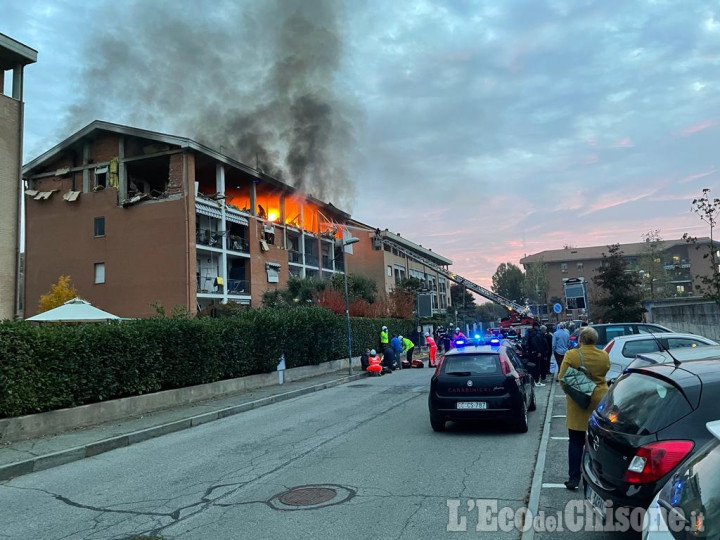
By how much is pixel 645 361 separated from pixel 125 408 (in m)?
10.3

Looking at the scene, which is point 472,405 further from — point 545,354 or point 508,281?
point 508,281

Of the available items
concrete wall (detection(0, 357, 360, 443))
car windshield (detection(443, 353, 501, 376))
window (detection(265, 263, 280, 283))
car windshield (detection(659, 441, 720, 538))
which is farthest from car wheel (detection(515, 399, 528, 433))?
window (detection(265, 263, 280, 283))

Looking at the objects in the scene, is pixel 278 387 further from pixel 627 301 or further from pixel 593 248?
pixel 593 248

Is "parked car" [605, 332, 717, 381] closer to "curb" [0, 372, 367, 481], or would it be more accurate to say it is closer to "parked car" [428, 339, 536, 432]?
"parked car" [428, 339, 536, 432]

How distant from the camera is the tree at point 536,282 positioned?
80438 mm

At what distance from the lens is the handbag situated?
521cm

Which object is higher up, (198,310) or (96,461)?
(198,310)

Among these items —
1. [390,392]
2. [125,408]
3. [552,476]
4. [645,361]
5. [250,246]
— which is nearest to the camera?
[645,361]

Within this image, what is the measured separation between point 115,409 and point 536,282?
249 ft

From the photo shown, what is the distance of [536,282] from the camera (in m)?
79.8

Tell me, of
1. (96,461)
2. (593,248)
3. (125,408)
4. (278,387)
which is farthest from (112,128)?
(593,248)

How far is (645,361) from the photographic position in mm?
4398

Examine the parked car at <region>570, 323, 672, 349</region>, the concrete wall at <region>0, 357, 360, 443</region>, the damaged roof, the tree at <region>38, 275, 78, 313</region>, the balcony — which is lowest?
the concrete wall at <region>0, 357, 360, 443</region>

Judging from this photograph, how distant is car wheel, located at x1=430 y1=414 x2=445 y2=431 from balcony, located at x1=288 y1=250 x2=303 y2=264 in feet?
105
